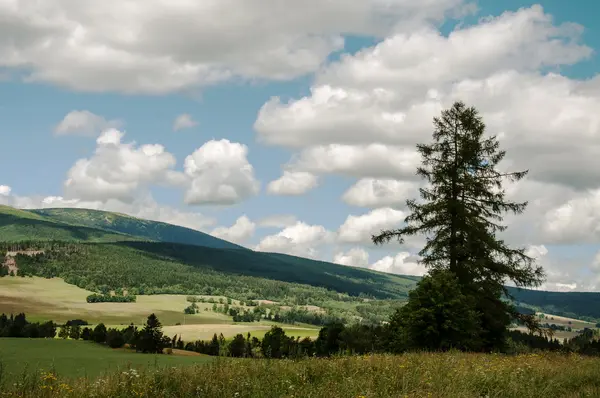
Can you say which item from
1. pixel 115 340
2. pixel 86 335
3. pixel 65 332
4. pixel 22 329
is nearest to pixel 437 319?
Answer: pixel 115 340

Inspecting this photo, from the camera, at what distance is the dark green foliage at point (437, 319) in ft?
95.8

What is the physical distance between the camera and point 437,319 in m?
29.6

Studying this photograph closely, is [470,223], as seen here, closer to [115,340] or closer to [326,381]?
[326,381]

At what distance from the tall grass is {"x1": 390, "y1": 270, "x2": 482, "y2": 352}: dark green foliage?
15.4 meters

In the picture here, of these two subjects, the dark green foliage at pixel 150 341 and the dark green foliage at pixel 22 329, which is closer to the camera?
the dark green foliage at pixel 150 341

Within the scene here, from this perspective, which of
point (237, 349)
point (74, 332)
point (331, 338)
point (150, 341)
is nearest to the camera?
point (237, 349)

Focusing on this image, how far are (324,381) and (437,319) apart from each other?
66.9ft

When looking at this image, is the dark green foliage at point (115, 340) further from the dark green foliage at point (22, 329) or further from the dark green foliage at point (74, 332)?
the dark green foliage at point (22, 329)

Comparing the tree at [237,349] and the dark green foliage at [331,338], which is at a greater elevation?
the tree at [237,349]

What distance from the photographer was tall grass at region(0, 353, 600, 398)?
29.8 feet

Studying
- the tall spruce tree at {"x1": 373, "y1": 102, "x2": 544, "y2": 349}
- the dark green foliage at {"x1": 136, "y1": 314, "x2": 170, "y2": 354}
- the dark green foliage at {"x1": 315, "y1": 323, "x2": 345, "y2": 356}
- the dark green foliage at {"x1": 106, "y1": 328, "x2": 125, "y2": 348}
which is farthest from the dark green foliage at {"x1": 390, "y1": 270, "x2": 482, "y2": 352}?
the dark green foliage at {"x1": 106, "y1": 328, "x2": 125, "y2": 348}

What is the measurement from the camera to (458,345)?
28844 millimetres

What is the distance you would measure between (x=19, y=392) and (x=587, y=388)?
11.4 metres

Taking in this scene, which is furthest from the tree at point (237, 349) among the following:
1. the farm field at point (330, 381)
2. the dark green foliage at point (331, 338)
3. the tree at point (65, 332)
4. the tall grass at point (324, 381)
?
the tree at point (65, 332)
